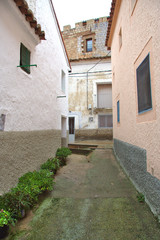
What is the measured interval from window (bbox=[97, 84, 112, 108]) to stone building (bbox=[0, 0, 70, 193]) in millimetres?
7292

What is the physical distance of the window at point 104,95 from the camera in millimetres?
12820

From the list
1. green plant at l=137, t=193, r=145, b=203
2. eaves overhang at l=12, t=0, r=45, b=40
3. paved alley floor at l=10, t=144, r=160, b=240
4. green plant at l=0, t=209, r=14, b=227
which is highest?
eaves overhang at l=12, t=0, r=45, b=40

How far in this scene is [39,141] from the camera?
482cm

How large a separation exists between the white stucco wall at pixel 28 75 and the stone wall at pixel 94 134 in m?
5.93

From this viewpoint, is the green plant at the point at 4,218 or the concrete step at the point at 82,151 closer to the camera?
the green plant at the point at 4,218

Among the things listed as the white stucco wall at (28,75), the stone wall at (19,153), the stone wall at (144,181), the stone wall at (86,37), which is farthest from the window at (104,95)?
the stone wall at (144,181)

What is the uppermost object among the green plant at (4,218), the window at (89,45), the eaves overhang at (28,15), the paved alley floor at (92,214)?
the window at (89,45)

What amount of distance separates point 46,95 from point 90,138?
7.66 meters

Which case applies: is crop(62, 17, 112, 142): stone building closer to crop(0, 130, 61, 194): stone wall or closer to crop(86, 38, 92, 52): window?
crop(86, 38, 92, 52): window

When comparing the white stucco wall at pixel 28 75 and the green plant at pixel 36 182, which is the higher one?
the white stucco wall at pixel 28 75

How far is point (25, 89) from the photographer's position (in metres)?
4.00

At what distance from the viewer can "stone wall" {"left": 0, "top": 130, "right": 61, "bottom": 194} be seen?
3102 millimetres

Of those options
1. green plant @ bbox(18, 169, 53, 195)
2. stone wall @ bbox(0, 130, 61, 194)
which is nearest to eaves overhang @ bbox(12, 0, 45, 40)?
stone wall @ bbox(0, 130, 61, 194)

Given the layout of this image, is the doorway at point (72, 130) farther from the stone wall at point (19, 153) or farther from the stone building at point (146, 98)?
the stone building at point (146, 98)
